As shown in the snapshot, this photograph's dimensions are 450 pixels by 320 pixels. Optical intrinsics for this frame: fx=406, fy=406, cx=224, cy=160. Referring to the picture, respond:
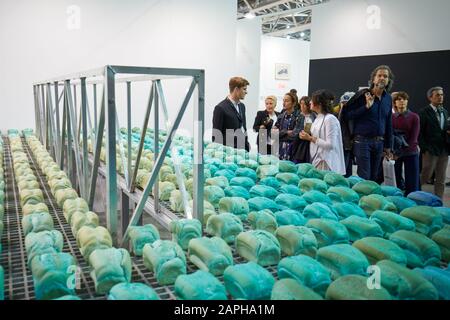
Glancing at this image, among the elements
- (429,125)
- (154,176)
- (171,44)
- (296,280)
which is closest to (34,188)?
(154,176)

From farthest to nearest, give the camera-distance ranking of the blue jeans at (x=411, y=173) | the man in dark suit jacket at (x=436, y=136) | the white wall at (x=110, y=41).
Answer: the white wall at (x=110, y=41)
the man in dark suit jacket at (x=436, y=136)
the blue jeans at (x=411, y=173)

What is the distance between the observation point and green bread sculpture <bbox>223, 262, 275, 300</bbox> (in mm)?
1442

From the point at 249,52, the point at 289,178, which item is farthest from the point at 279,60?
the point at 289,178

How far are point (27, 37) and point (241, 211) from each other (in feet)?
23.1

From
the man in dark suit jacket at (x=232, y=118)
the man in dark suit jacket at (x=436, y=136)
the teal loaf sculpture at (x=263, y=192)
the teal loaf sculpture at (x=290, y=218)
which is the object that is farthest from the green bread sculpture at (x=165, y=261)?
the man in dark suit jacket at (x=436, y=136)

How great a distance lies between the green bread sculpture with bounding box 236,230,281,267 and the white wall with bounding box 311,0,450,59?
6.99 meters

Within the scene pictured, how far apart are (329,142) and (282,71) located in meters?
13.4

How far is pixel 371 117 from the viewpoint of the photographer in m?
3.84

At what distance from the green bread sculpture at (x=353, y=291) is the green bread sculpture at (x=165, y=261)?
578 mm

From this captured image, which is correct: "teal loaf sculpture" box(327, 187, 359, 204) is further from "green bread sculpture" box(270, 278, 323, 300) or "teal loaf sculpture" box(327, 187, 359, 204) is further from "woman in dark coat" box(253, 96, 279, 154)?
"woman in dark coat" box(253, 96, 279, 154)

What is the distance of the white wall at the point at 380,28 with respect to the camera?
7367 millimetres

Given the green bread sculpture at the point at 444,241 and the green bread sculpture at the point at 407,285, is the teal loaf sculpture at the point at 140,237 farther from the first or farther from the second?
the green bread sculpture at the point at 444,241

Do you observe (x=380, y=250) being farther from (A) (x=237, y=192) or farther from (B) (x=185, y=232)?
(A) (x=237, y=192)
